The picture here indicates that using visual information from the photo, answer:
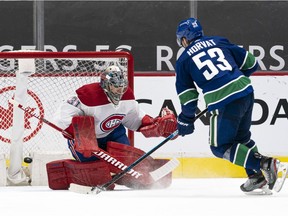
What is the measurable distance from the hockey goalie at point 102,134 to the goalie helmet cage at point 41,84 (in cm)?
59

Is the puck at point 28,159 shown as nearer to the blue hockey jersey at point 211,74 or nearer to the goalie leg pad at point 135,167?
the goalie leg pad at point 135,167

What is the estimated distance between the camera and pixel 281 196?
200 inches

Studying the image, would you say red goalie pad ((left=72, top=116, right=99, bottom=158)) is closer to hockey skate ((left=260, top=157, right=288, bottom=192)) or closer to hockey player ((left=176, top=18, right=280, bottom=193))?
hockey player ((left=176, top=18, right=280, bottom=193))

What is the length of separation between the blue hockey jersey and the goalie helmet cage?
4.27 feet

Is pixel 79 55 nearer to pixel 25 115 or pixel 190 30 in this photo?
pixel 25 115

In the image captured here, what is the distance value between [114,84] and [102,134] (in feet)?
1.19

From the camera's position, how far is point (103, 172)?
582cm

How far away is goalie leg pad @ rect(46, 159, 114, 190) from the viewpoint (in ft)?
19.1

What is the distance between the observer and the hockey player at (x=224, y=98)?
Result: 16.9ft

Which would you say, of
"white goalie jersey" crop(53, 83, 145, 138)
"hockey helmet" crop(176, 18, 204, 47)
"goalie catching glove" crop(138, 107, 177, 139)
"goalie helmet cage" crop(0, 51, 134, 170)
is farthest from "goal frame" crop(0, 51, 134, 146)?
"hockey helmet" crop(176, 18, 204, 47)

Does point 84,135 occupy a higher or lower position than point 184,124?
lower

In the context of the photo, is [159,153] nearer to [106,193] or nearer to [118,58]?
[118,58]

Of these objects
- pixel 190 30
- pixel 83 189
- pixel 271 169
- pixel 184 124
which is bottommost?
pixel 83 189

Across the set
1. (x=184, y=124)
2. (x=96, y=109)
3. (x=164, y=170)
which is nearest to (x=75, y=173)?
(x=96, y=109)
